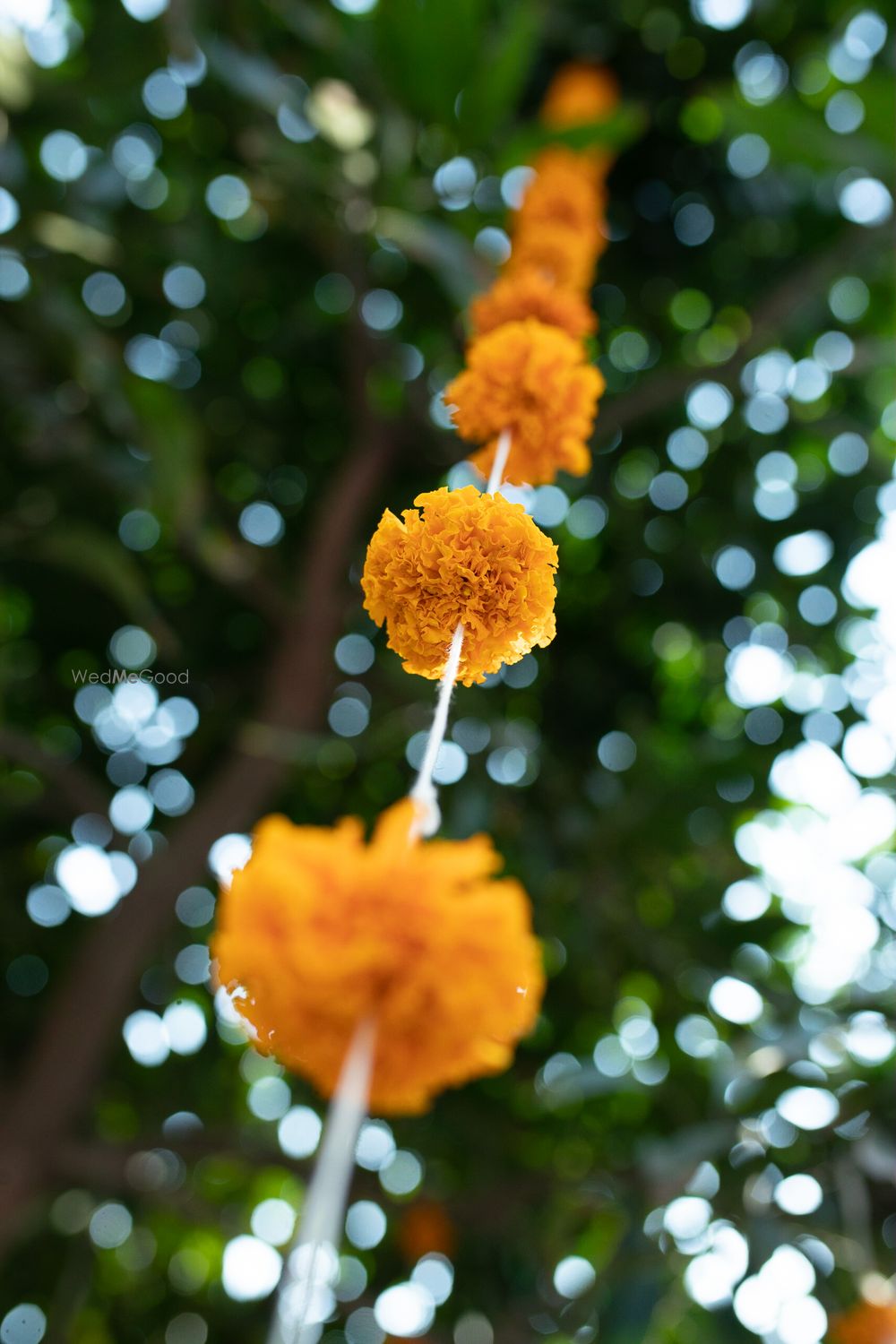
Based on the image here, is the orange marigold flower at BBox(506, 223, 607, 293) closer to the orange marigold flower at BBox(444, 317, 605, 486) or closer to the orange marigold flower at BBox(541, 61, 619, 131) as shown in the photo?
the orange marigold flower at BBox(444, 317, 605, 486)

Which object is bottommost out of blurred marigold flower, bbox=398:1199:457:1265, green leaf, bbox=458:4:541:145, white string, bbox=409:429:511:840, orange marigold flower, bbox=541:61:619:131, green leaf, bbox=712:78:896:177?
blurred marigold flower, bbox=398:1199:457:1265

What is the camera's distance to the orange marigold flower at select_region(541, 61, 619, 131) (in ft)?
5.47

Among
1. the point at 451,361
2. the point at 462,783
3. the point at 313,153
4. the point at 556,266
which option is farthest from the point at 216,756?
the point at 556,266

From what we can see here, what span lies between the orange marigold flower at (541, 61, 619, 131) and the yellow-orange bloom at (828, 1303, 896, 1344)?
158cm

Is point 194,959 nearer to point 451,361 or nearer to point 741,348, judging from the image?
point 451,361

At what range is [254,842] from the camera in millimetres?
307

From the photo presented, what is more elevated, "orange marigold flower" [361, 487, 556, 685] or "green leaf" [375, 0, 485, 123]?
"green leaf" [375, 0, 485, 123]

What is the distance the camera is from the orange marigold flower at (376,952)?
0.90 feet

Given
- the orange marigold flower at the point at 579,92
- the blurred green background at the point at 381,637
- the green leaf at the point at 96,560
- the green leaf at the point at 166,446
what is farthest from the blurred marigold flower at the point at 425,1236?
the orange marigold flower at the point at 579,92

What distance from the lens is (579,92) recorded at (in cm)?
172

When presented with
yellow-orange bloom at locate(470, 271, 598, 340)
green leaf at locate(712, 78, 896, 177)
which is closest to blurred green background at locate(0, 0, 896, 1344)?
green leaf at locate(712, 78, 896, 177)

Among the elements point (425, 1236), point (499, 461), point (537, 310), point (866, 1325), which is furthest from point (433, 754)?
point (425, 1236)

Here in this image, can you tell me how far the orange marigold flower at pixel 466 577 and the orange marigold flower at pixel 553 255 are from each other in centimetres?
61

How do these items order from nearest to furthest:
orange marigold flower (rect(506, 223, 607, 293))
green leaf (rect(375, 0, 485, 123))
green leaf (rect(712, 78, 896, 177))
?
orange marigold flower (rect(506, 223, 607, 293)), green leaf (rect(375, 0, 485, 123)), green leaf (rect(712, 78, 896, 177))
